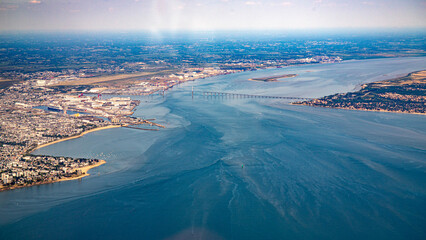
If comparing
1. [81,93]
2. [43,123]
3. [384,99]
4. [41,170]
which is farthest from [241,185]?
[81,93]

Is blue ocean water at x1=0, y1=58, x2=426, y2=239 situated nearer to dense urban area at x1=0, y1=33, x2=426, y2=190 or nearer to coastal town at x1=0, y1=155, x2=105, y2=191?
coastal town at x1=0, y1=155, x2=105, y2=191

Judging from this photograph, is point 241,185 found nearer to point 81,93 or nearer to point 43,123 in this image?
point 43,123

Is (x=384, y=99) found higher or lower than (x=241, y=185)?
higher

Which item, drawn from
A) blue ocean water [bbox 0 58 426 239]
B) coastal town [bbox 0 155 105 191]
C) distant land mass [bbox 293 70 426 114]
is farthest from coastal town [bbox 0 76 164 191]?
distant land mass [bbox 293 70 426 114]

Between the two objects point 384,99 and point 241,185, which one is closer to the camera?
point 241,185

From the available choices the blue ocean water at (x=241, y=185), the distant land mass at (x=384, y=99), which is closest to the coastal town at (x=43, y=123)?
the blue ocean water at (x=241, y=185)

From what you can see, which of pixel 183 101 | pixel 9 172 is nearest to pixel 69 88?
pixel 183 101
